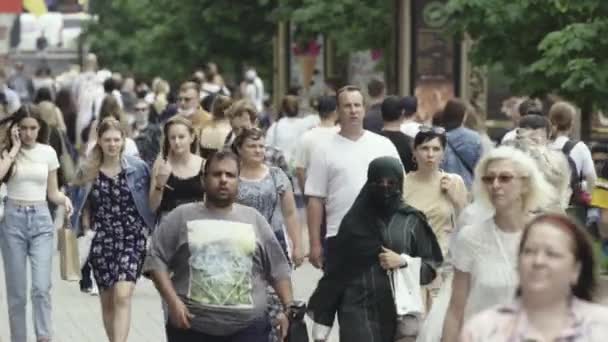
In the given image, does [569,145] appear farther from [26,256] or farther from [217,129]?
[26,256]

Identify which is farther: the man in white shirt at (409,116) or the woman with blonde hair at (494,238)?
the man in white shirt at (409,116)

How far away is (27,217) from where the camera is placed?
14203mm

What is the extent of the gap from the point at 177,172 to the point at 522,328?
7423 mm

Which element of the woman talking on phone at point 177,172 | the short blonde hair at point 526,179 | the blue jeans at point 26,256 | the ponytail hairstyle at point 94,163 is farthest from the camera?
the blue jeans at point 26,256

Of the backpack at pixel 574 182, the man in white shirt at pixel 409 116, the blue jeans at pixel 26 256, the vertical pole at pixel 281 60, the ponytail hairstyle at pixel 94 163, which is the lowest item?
the blue jeans at pixel 26 256

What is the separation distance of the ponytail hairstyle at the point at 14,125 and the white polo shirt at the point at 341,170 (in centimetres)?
214

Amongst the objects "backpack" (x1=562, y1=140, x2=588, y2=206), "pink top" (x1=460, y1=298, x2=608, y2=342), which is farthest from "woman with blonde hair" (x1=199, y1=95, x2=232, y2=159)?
"pink top" (x1=460, y1=298, x2=608, y2=342)

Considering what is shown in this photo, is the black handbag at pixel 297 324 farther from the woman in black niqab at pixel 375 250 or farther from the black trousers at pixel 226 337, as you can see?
the woman in black niqab at pixel 375 250

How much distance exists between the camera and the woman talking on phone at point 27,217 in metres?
14.2

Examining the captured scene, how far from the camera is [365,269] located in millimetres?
10812

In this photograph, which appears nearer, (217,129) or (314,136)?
(217,129)

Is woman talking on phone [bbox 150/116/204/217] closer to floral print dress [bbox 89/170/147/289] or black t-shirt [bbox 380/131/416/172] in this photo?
floral print dress [bbox 89/170/147/289]

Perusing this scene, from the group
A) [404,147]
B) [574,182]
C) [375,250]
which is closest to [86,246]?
[404,147]

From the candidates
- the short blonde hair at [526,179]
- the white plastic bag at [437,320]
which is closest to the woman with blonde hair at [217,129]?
the white plastic bag at [437,320]
